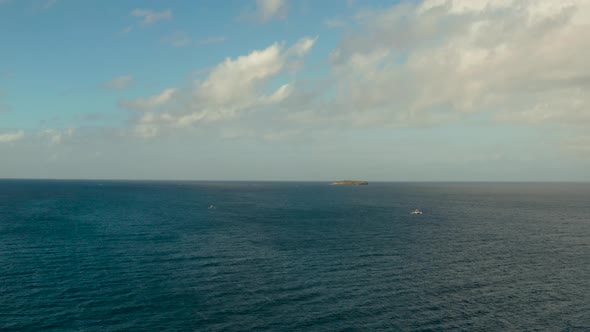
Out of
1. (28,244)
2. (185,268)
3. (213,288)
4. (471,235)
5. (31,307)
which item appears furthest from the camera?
(471,235)

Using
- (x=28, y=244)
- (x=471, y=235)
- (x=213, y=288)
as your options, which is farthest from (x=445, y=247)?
(x=28, y=244)

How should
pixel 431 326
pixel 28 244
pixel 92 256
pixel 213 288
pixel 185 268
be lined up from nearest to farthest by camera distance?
pixel 431 326 < pixel 213 288 < pixel 185 268 < pixel 92 256 < pixel 28 244

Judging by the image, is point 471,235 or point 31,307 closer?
point 31,307

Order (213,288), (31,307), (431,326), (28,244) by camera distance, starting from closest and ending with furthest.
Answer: (431,326) → (31,307) → (213,288) → (28,244)

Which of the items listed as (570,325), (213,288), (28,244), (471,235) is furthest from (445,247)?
(28,244)

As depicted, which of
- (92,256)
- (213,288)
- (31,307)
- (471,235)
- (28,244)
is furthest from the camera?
(471,235)

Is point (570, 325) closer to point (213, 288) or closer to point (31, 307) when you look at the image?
point (213, 288)

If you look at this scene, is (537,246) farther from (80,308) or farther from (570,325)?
(80,308)

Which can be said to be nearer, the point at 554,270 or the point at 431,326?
the point at 431,326
